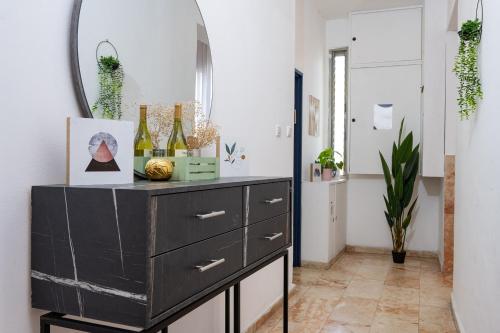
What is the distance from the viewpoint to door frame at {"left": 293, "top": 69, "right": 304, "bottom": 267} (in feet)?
15.4

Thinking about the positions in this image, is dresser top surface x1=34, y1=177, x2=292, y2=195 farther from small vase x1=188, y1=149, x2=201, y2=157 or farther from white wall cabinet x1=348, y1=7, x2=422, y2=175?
white wall cabinet x1=348, y1=7, x2=422, y2=175

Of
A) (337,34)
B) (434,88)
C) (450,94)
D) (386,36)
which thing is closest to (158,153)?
(450,94)

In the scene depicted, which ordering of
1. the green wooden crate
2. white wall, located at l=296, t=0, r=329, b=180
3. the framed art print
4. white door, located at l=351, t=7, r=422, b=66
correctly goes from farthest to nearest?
white door, located at l=351, t=7, r=422, b=66, white wall, located at l=296, t=0, r=329, b=180, the green wooden crate, the framed art print

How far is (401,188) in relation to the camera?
4.91 metres

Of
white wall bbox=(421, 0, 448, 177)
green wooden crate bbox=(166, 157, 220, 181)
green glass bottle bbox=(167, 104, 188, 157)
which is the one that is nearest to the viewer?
green wooden crate bbox=(166, 157, 220, 181)

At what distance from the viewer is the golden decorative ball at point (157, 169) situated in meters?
1.63

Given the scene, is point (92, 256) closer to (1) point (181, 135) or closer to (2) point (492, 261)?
(1) point (181, 135)

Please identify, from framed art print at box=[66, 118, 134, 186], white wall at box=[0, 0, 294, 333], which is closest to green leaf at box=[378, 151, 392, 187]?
framed art print at box=[66, 118, 134, 186]

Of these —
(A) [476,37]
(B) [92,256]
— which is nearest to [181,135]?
(B) [92,256]

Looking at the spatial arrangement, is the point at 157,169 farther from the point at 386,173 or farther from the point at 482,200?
the point at 386,173

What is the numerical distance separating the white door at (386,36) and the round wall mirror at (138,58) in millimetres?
3584

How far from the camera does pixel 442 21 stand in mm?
4684

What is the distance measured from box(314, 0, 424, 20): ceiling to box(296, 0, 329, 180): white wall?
0.11 meters

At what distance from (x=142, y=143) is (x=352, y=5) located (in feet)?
13.9
